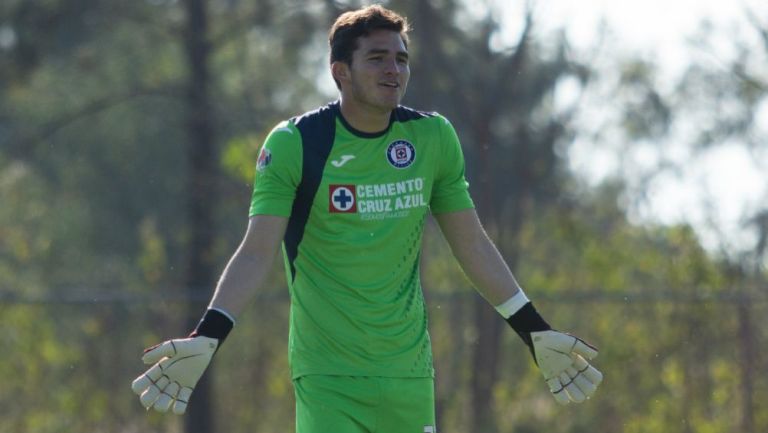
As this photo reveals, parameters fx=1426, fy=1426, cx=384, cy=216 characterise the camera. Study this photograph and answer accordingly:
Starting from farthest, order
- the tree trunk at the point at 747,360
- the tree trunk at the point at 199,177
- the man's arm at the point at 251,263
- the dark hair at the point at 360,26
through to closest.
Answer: the tree trunk at the point at 199,177, the tree trunk at the point at 747,360, the dark hair at the point at 360,26, the man's arm at the point at 251,263

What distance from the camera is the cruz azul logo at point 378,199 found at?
4922 mm

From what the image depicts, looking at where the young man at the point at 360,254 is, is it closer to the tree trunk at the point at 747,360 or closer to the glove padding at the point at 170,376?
the glove padding at the point at 170,376

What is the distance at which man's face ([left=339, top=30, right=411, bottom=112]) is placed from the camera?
4.99 metres

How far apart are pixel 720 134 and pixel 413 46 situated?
164 inches

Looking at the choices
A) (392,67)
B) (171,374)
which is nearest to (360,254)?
(392,67)

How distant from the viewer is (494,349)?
12.1m

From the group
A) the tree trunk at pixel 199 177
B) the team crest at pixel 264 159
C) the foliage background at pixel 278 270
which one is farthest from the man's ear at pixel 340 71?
the tree trunk at pixel 199 177

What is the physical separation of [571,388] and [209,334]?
1312mm

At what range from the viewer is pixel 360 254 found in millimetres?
4902

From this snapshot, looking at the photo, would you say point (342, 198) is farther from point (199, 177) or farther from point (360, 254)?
point (199, 177)

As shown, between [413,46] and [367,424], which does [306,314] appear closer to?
[367,424]

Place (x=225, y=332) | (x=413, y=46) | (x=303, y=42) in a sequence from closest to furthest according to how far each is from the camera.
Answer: (x=225, y=332) < (x=413, y=46) < (x=303, y=42)

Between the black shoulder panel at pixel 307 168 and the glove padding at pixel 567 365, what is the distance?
0.93m

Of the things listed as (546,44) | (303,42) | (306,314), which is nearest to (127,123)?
(303,42)
